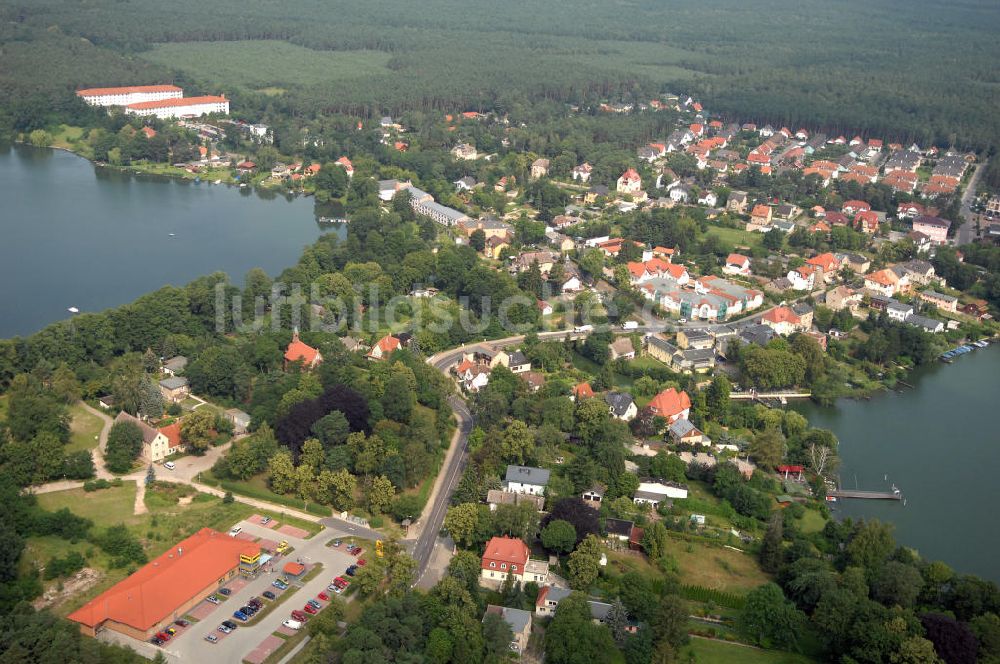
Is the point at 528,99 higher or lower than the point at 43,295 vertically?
higher

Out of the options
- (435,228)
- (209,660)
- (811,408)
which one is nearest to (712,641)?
(209,660)

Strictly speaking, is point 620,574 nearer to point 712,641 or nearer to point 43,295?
point 712,641

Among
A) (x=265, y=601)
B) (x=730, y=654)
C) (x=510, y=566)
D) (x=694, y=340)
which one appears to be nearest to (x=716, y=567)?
(x=730, y=654)

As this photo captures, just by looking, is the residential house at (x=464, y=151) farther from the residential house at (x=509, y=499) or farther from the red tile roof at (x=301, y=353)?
the residential house at (x=509, y=499)

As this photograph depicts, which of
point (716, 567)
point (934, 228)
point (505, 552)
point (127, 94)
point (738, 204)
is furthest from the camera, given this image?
point (127, 94)

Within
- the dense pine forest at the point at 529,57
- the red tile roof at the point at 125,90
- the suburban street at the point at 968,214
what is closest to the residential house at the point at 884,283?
the suburban street at the point at 968,214

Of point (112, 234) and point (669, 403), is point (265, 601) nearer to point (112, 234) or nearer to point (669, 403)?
point (669, 403)
